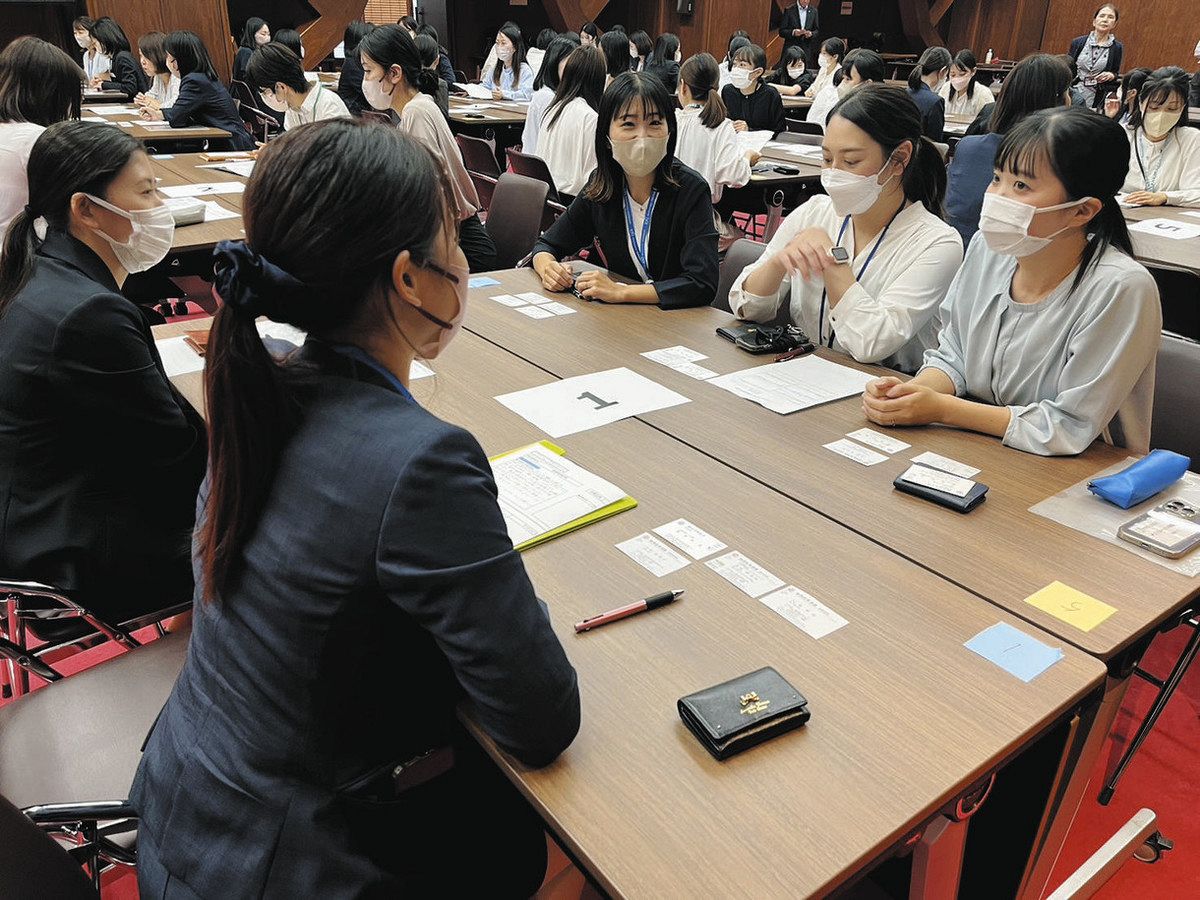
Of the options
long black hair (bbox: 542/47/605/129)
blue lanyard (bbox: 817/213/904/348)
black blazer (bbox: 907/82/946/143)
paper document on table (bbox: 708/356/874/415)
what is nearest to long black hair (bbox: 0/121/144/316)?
paper document on table (bbox: 708/356/874/415)

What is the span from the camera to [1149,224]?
3.61 m

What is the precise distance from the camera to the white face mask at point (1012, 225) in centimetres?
161

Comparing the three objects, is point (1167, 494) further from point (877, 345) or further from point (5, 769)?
point (5, 769)

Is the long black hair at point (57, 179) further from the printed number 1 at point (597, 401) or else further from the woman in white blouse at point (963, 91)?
the woman in white blouse at point (963, 91)

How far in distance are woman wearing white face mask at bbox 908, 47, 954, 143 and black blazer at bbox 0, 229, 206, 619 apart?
4554 mm

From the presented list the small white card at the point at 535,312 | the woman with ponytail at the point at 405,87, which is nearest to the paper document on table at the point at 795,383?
the small white card at the point at 535,312

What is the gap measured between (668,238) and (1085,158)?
1348mm

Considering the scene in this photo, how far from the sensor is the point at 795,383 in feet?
6.33

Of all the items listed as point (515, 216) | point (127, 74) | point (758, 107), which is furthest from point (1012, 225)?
point (127, 74)

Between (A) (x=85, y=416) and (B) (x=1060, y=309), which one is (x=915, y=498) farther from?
(A) (x=85, y=416)

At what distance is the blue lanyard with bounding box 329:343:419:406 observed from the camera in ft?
2.98

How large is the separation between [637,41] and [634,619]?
33.8ft

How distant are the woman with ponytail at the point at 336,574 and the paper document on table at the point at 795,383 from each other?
1.03 m

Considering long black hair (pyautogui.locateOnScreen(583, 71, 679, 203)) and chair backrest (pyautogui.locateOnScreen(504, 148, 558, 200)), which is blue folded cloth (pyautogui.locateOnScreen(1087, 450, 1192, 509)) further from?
chair backrest (pyautogui.locateOnScreen(504, 148, 558, 200))
